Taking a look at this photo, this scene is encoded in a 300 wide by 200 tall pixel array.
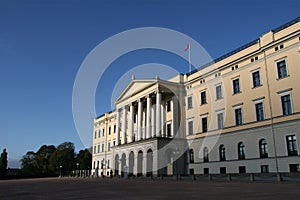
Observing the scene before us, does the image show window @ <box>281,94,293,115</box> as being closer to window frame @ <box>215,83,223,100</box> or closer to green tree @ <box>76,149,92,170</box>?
window frame @ <box>215,83,223,100</box>

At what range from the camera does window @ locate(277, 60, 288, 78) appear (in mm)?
31413

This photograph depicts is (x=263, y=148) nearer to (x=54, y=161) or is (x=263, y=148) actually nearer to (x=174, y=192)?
(x=174, y=192)

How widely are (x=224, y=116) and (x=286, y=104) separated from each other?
9.51m

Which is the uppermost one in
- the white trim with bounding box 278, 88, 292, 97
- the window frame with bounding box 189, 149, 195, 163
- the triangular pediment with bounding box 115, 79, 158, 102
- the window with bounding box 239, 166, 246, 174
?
the triangular pediment with bounding box 115, 79, 158, 102

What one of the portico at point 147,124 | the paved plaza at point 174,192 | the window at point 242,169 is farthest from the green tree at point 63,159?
the paved plaza at point 174,192

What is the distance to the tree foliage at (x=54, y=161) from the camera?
9206cm

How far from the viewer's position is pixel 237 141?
36500mm

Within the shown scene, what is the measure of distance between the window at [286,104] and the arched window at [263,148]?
4172mm

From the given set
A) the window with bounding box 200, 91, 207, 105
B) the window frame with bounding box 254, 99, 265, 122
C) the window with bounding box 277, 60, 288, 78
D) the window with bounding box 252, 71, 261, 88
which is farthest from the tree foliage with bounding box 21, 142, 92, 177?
the window with bounding box 277, 60, 288, 78

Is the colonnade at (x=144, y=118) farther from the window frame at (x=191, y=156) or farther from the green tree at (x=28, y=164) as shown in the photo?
the green tree at (x=28, y=164)

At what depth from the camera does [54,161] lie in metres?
93.1

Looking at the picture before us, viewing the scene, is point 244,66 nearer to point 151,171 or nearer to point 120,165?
point 151,171

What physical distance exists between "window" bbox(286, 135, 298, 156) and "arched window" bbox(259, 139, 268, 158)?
116 inches

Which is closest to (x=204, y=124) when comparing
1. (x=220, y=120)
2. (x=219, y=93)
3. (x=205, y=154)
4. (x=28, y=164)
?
(x=220, y=120)
